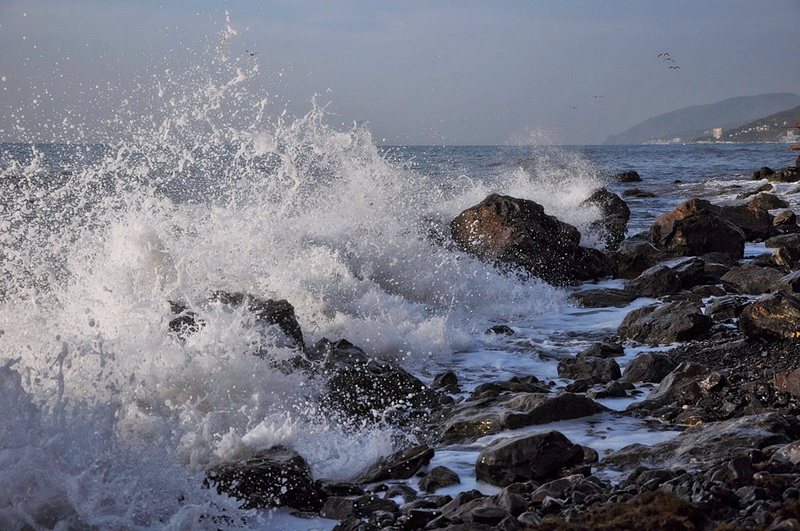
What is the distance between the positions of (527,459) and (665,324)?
363 centimetres

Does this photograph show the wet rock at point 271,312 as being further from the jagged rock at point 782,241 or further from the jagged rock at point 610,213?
the jagged rock at point 610,213

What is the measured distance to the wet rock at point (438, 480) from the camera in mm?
3967

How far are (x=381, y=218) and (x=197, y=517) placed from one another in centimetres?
830

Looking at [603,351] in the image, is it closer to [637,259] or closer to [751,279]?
[751,279]

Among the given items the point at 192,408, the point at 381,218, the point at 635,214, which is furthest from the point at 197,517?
the point at 635,214

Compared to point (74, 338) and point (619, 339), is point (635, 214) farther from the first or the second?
point (74, 338)

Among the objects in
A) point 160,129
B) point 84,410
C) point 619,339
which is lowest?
point 619,339

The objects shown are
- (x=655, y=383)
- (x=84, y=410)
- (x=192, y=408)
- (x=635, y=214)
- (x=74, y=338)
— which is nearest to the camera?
(x=84, y=410)

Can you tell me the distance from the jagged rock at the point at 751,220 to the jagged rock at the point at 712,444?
967 centimetres

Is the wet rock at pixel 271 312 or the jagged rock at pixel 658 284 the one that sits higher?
the wet rock at pixel 271 312

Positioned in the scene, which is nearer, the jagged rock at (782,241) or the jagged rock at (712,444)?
the jagged rock at (712,444)

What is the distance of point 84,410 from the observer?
12.6 feet

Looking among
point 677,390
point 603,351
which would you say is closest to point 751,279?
point 603,351

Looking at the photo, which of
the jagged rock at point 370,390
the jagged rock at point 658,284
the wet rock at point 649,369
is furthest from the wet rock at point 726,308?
the jagged rock at point 370,390
